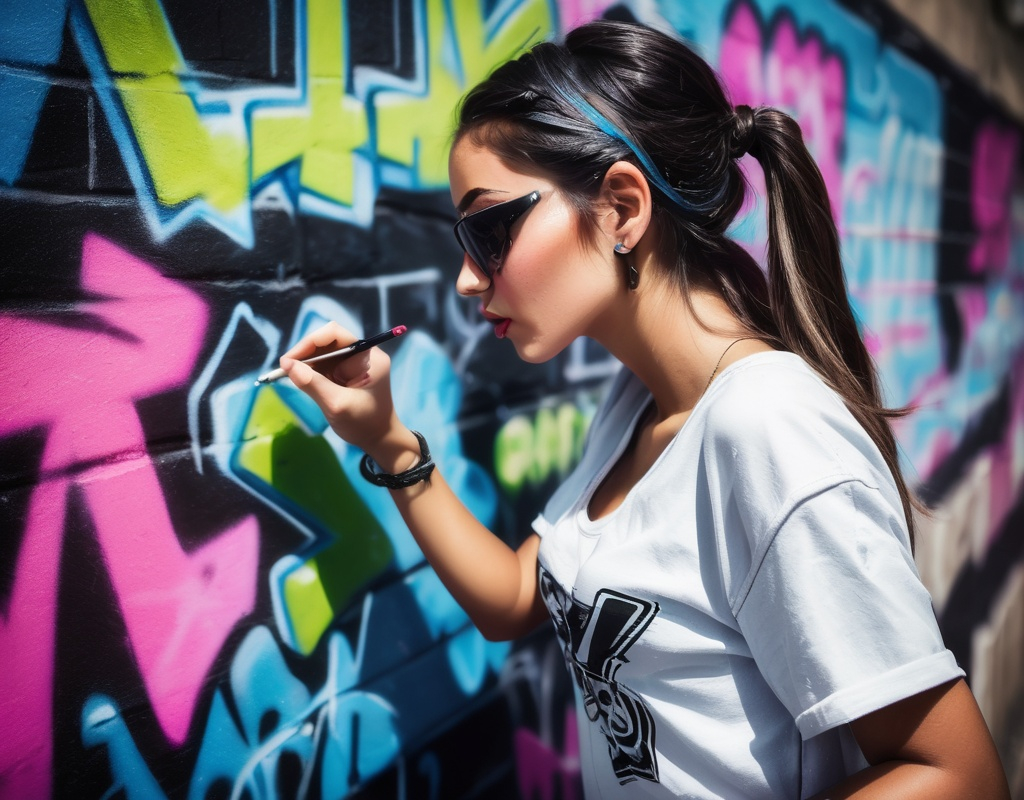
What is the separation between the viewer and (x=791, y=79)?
9.86 feet

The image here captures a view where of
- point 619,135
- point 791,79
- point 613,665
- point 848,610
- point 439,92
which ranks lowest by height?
point 613,665

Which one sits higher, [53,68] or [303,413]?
[53,68]

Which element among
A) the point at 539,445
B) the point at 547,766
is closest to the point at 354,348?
the point at 539,445

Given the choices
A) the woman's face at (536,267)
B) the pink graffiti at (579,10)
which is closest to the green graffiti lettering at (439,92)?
the pink graffiti at (579,10)

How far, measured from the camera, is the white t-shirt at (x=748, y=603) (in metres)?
1.01

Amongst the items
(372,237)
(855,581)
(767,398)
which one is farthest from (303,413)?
(855,581)

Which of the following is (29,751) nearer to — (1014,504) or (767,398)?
(767,398)

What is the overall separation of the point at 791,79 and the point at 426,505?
2449 millimetres

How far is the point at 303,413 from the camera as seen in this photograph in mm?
1536

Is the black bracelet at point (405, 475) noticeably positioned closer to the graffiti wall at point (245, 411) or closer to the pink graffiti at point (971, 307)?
the graffiti wall at point (245, 411)

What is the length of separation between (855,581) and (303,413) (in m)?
1.04

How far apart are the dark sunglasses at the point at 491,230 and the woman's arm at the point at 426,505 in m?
0.25

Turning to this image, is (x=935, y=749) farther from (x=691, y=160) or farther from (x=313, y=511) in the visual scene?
(x=313, y=511)

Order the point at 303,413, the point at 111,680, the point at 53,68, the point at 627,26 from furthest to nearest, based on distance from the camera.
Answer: the point at 303,413 < the point at 627,26 < the point at 111,680 < the point at 53,68
